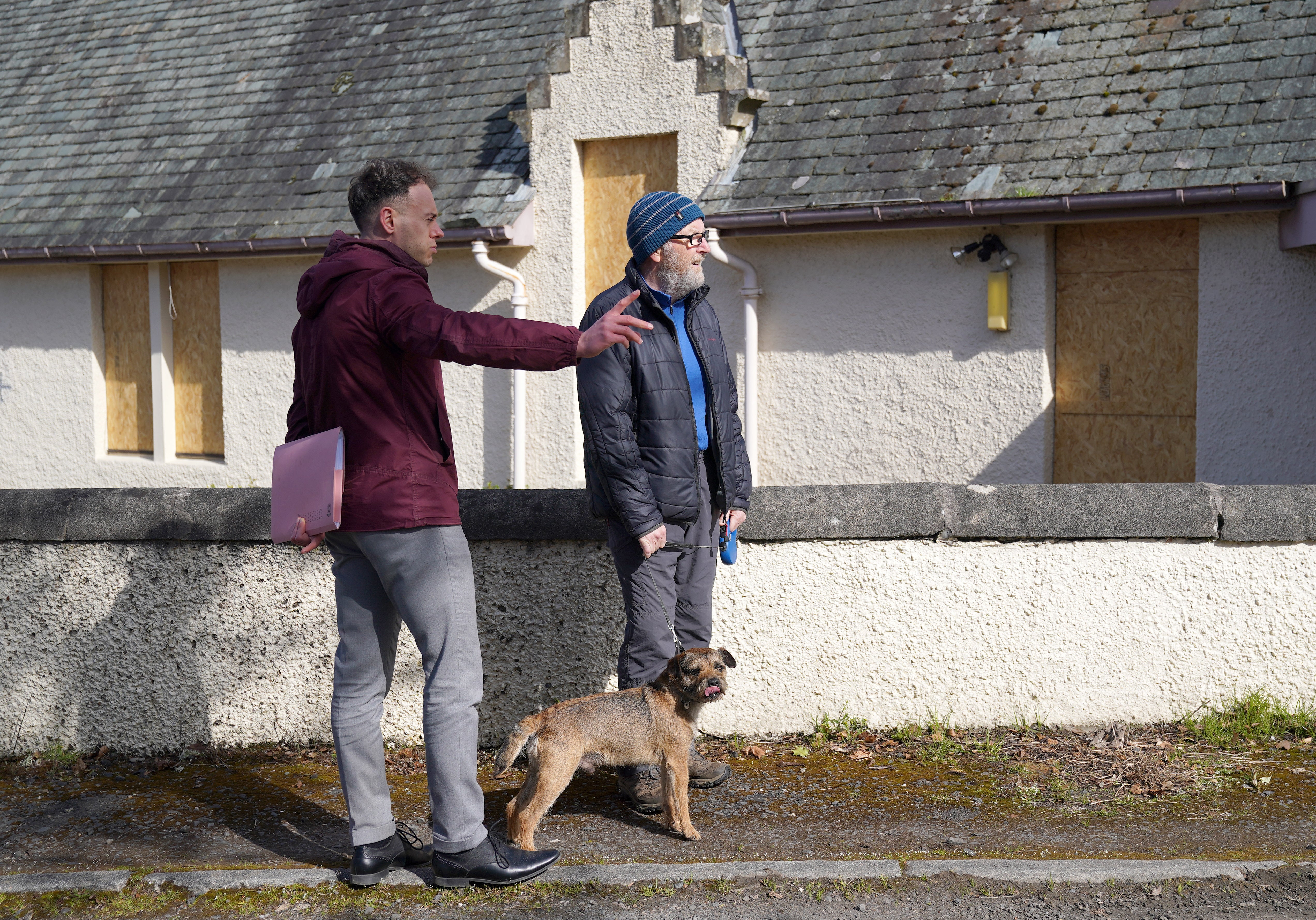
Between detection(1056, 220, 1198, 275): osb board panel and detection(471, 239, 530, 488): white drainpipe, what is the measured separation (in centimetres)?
413

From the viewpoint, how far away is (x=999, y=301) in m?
8.91

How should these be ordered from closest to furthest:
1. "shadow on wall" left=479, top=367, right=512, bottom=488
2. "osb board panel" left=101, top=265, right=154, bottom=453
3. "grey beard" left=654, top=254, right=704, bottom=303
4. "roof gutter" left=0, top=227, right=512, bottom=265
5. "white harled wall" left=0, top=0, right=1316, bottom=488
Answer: "grey beard" left=654, top=254, right=704, bottom=303 → "white harled wall" left=0, top=0, right=1316, bottom=488 → "roof gutter" left=0, top=227, right=512, bottom=265 → "shadow on wall" left=479, top=367, right=512, bottom=488 → "osb board panel" left=101, top=265, right=154, bottom=453

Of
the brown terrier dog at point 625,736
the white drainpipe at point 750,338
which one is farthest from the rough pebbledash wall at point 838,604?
the white drainpipe at point 750,338

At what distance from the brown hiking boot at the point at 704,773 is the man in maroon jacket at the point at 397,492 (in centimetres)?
90

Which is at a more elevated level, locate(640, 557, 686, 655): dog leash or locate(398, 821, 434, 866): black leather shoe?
locate(640, 557, 686, 655): dog leash

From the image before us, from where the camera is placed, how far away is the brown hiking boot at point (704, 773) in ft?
16.1

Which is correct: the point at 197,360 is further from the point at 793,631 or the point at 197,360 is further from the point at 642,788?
the point at 642,788

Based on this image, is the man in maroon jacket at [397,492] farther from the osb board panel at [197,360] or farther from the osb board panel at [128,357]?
the osb board panel at [128,357]

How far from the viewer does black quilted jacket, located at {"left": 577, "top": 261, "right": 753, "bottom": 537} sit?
14.7ft

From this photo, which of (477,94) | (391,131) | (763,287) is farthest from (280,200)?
(763,287)

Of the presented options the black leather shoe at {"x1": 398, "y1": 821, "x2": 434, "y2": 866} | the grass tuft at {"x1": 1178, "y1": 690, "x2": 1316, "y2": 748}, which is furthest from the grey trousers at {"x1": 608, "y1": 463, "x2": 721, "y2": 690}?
the grass tuft at {"x1": 1178, "y1": 690, "x2": 1316, "y2": 748}

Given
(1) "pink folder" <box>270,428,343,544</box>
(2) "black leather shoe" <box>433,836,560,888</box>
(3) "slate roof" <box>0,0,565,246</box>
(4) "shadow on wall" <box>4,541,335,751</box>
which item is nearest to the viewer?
(1) "pink folder" <box>270,428,343,544</box>

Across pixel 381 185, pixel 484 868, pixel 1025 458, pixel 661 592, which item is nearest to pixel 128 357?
pixel 1025 458

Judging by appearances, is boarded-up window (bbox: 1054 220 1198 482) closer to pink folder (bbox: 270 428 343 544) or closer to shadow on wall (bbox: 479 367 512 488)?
shadow on wall (bbox: 479 367 512 488)
